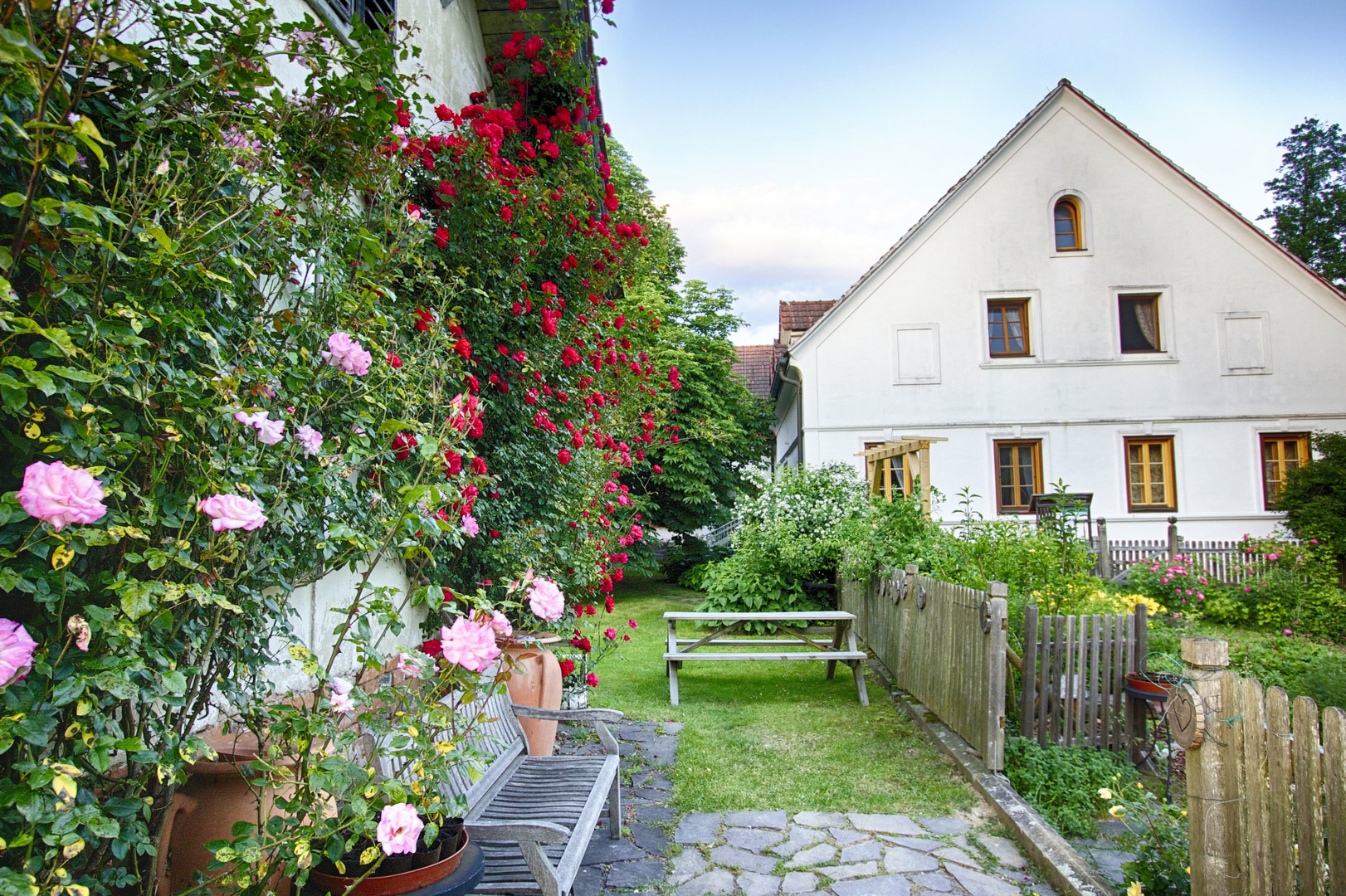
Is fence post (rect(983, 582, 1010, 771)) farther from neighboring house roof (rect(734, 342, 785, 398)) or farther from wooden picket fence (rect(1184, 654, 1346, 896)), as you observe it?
neighboring house roof (rect(734, 342, 785, 398))

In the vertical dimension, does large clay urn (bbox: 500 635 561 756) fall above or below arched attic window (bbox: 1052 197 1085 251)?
below

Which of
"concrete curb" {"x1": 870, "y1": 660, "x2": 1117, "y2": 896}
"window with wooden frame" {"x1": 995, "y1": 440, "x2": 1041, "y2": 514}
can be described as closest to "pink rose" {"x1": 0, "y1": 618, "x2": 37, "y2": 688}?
"concrete curb" {"x1": 870, "y1": 660, "x2": 1117, "y2": 896}

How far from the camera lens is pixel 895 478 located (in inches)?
611

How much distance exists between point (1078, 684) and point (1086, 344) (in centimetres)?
1246

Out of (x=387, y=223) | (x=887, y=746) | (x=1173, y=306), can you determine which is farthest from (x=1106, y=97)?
(x=387, y=223)

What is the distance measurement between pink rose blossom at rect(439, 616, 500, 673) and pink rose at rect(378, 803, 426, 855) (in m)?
0.34

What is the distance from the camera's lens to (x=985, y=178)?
1575 cm

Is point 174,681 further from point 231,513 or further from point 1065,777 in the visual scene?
point 1065,777

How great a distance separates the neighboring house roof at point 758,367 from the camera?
3058 cm

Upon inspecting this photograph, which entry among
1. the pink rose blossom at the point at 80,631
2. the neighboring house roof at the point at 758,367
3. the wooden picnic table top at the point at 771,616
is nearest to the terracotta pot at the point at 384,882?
the pink rose blossom at the point at 80,631

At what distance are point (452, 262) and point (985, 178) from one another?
14.3m

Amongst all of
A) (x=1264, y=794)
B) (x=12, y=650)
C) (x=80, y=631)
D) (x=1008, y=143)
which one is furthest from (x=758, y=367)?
(x=12, y=650)

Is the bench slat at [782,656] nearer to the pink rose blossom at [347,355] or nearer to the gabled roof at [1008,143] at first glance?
the pink rose blossom at [347,355]

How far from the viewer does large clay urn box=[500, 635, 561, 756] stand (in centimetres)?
463
